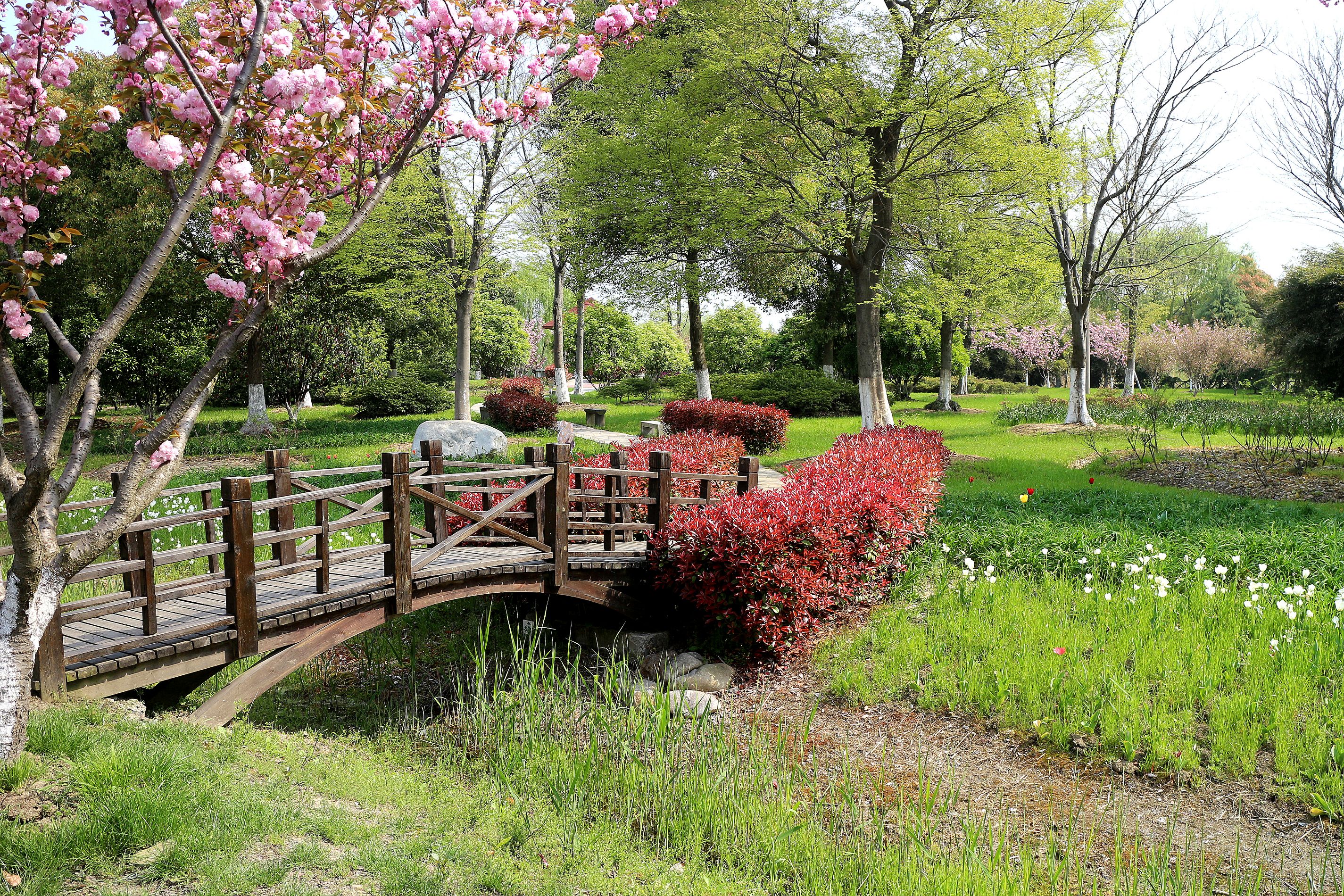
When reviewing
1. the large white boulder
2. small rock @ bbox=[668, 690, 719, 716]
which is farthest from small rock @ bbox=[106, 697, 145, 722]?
the large white boulder

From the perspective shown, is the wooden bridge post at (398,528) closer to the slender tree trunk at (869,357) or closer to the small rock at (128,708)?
the small rock at (128,708)

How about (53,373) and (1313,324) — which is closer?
(53,373)

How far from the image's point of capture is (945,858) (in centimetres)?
400

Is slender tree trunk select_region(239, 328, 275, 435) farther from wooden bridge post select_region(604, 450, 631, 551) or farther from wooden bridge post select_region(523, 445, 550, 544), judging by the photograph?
wooden bridge post select_region(523, 445, 550, 544)

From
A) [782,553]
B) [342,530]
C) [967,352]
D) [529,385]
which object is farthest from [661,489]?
[967,352]

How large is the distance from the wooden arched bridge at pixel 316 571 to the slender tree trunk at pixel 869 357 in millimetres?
7513

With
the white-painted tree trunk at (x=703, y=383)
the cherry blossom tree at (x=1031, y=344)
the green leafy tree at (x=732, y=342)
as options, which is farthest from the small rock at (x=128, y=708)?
the cherry blossom tree at (x=1031, y=344)

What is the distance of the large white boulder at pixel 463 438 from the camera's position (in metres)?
15.0

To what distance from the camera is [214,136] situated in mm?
3717

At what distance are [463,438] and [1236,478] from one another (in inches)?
481

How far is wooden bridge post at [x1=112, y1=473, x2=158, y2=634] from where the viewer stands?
473 cm

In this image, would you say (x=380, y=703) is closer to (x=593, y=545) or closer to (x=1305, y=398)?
(x=593, y=545)

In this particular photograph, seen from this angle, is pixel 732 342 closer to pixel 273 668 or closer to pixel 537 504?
pixel 537 504

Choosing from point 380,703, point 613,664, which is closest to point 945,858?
point 613,664
